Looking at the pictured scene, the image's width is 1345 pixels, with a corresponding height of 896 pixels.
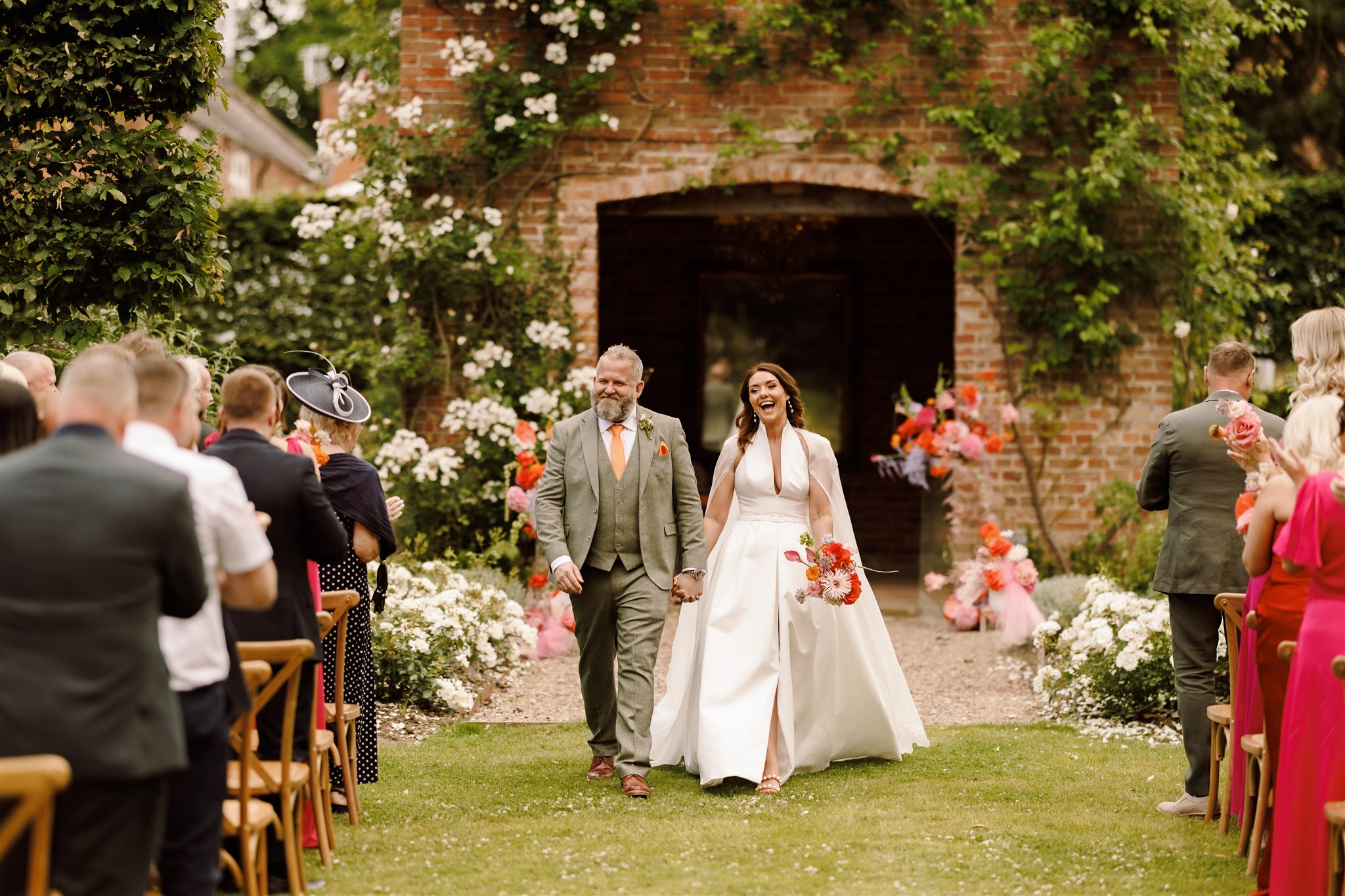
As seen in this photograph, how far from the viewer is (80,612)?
275cm

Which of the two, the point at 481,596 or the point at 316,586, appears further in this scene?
the point at 481,596

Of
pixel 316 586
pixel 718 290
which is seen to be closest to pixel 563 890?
pixel 316 586

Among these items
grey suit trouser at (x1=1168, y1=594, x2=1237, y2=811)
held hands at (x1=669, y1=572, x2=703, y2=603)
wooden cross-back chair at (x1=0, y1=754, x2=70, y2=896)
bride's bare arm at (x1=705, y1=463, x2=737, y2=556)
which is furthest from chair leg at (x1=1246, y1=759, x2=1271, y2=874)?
wooden cross-back chair at (x1=0, y1=754, x2=70, y2=896)

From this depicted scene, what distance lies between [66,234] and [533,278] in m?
3.86

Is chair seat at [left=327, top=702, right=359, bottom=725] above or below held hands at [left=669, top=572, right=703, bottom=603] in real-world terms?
below

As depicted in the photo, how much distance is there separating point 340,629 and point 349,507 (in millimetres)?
463

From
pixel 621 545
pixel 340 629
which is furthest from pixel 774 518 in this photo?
pixel 340 629

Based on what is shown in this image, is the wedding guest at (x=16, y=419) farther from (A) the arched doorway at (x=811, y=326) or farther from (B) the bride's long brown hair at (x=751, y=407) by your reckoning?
(A) the arched doorway at (x=811, y=326)

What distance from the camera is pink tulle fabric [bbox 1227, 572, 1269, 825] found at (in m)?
4.75

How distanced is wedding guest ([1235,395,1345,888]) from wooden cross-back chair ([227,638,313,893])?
2.85 metres

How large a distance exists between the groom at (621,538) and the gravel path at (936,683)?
1569 millimetres

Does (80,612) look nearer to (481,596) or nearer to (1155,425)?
(481,596)

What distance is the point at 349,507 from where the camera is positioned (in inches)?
204

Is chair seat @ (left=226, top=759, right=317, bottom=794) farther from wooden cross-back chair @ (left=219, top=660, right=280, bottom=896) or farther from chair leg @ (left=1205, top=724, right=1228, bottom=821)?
chair leg @ (left=1205, top=724, right=1228, bottom=821)
